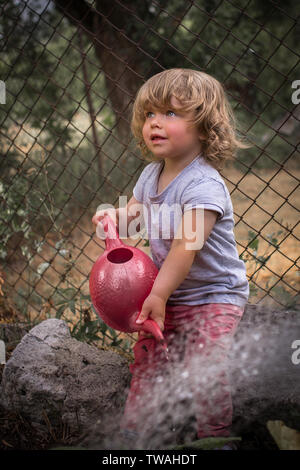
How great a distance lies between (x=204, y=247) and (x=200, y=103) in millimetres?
532

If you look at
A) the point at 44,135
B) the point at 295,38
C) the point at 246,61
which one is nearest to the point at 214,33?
the point at 246,61

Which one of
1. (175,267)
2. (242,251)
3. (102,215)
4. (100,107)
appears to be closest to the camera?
(175,267)

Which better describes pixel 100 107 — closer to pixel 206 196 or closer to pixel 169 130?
pixel 169 130

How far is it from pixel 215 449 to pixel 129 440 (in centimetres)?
28

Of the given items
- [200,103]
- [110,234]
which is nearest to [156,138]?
[200,103]

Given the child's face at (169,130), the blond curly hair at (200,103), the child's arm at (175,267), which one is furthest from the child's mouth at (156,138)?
the child's arm at (175,267)

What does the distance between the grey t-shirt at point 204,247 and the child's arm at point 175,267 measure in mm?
91

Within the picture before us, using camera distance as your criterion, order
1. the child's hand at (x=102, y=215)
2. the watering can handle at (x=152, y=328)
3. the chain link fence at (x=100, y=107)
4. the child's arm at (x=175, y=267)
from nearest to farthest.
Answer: the watering can handle at (x=152, y=328)
the child's arm at (x=175, y=267)
the child's hand at (x=102, y=215)
the chain link fence at (x=100, y=107)

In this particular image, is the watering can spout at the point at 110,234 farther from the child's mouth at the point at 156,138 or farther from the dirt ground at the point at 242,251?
the dirt ground at the point at 242,251

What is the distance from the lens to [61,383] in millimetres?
1797

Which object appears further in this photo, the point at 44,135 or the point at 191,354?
the point at 44,135

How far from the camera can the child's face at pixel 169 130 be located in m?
1.71
